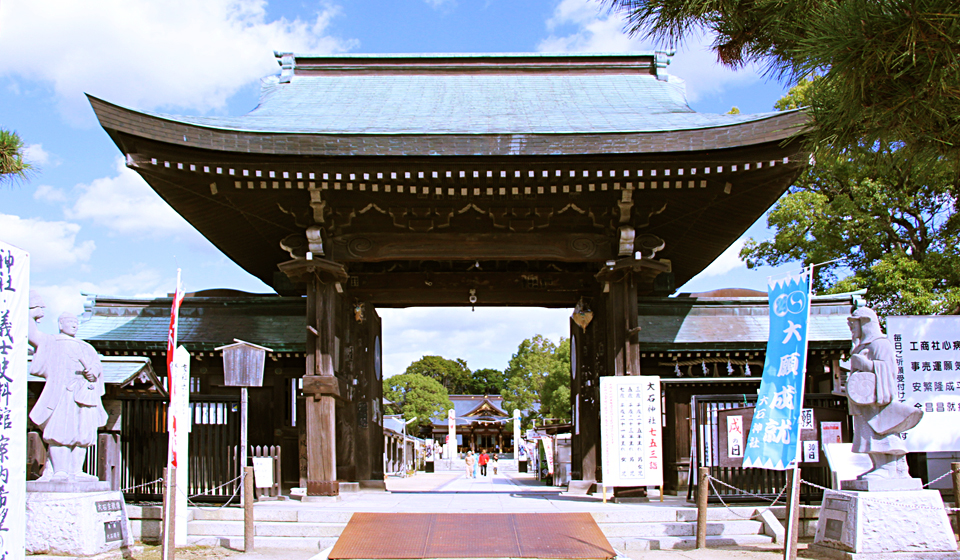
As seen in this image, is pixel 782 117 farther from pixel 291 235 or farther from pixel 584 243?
pixel 291 235

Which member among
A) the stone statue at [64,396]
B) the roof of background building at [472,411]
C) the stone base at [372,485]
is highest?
the stone statue at [64,396]

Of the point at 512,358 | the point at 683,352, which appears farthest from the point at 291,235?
the point at 512,358

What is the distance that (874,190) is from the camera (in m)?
17.3

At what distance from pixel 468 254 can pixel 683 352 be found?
4056 millimetres

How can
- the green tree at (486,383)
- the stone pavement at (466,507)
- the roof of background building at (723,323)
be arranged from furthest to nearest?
1. the green tree at (486,383)
2. the roof of background building at (723,323)
3. the stone pavement at (466,507)

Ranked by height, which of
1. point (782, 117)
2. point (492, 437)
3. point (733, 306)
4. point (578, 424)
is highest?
point (782, 117)

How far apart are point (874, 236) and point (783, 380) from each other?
12.5 meters

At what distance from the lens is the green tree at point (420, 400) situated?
54.1 meters

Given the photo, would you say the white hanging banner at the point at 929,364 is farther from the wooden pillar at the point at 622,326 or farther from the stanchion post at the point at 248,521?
the stanchion post at the point at 248,521

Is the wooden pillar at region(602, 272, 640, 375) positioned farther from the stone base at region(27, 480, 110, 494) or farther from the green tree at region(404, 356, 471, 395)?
the green tree at region(404, 356, 471, 395)

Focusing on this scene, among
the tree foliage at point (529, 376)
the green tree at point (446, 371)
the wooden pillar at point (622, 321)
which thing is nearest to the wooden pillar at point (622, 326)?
the wooden pillar at point (622, 321)

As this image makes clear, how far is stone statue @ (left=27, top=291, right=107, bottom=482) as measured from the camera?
7316 mm

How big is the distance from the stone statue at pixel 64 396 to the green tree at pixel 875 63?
6.57m

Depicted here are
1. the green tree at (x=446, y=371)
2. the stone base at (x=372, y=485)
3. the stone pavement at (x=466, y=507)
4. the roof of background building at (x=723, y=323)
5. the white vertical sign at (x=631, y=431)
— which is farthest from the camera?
the green tree at (x=446, y=371)
